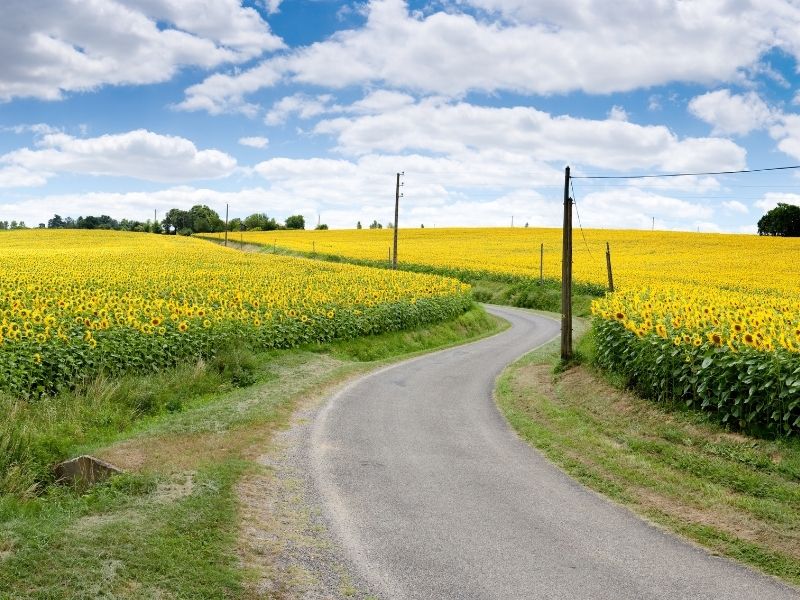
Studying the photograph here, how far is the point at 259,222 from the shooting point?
486 feet

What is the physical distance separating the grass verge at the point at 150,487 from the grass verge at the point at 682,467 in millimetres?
4636

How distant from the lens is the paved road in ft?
21.8

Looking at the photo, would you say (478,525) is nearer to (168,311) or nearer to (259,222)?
(168,311)

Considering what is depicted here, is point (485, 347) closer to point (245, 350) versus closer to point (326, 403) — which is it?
point (245, 350)

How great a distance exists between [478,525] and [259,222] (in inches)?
5691

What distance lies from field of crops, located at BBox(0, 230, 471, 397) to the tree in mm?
78951

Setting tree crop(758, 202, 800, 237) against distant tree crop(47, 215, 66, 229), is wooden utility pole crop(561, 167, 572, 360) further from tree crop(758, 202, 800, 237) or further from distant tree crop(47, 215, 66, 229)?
distant tree crop(47, 215, 66, 229)

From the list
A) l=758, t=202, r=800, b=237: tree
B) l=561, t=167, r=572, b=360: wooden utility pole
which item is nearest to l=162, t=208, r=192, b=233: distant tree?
l=758, t=202, r=800, b=237: tree

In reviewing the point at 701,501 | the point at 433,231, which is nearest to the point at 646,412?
the point at 701,501

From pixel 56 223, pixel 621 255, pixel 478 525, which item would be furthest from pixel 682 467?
pixel 56 223

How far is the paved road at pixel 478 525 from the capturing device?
21.8ft

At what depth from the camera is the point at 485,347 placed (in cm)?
2617

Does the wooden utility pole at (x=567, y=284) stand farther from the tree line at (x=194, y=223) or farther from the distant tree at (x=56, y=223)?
the distant tree at (x=56, y=223)

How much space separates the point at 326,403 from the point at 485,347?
1237cm
